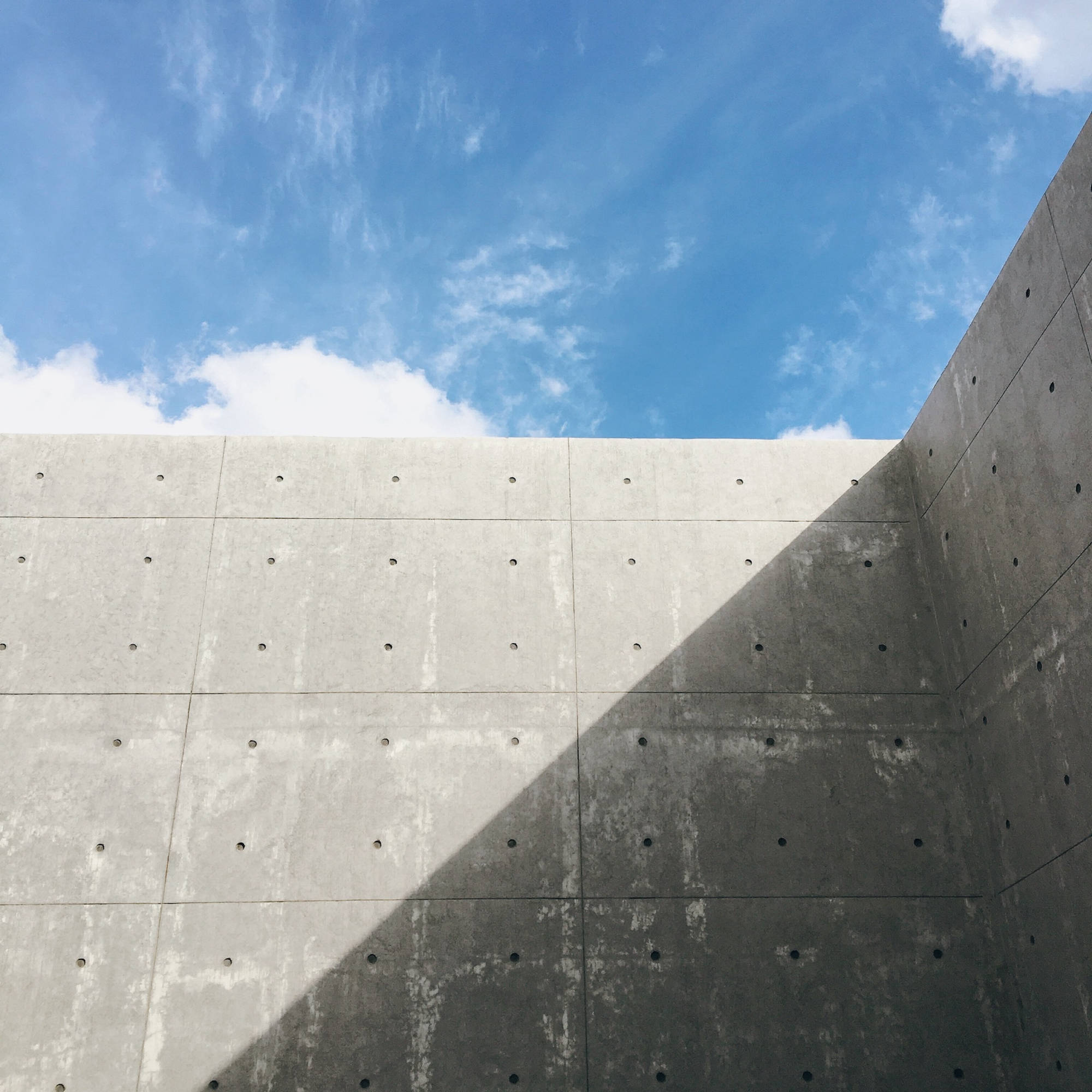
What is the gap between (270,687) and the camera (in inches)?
410

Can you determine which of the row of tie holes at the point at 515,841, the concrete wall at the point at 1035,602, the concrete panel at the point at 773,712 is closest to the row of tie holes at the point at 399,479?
the concrete wall at the point at 1035,602

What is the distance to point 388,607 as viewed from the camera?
35.6 feet

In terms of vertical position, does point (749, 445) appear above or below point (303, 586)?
above

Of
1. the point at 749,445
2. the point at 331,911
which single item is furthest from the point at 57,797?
the point at 749,445

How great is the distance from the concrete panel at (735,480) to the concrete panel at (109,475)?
421 centimetres

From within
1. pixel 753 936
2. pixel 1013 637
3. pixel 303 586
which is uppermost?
pixel 303 586

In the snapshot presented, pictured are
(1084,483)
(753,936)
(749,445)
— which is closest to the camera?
(1084,483)

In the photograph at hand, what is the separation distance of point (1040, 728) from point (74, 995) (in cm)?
884

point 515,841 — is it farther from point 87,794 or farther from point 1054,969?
point 1054,969

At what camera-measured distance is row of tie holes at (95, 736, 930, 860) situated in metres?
9.68

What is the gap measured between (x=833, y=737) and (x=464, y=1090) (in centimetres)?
487

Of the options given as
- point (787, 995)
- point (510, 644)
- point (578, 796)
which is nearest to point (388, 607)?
point (510, 644)

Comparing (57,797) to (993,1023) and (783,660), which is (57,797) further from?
(993,1023)

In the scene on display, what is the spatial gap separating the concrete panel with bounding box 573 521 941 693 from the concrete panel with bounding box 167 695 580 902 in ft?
3.46
